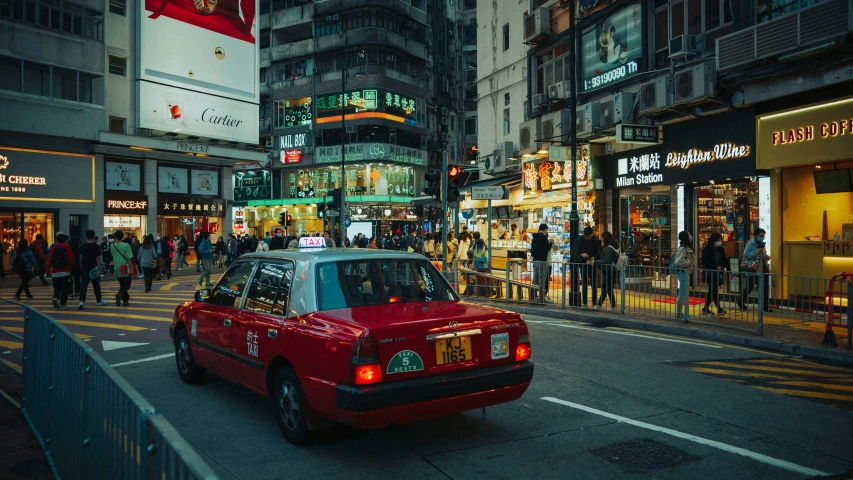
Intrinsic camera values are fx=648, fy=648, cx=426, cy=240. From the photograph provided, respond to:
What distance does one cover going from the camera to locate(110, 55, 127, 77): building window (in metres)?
32.3

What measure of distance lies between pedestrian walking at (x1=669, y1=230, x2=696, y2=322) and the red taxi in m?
7.59

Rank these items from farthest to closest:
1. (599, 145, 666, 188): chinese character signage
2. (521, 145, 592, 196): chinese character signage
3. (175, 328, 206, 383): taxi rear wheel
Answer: (521, 145, 592, 196): chinese character signage
(599, 145, 666, 188): chinese character signage
(175, 328, 206, 383): taxi rear wheel

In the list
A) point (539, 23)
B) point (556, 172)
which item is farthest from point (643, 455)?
point (539, 23)

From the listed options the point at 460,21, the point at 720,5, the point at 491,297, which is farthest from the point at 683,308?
the point at 460,21

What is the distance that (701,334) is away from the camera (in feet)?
37.2

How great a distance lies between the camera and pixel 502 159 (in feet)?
100

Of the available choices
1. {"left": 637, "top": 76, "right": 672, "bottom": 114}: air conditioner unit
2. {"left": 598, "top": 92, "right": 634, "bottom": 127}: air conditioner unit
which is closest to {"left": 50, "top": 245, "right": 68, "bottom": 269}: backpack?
{"left": 637, "top": 76, "right": 672, "bottom": 114}: air conditioner unit

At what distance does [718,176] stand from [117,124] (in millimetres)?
28596

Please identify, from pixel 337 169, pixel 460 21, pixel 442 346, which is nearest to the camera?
pixel 442 346

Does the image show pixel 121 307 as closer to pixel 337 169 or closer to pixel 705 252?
pixel 705 252

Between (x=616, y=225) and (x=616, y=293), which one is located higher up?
(x=616, y=225)

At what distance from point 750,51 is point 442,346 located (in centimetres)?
1265

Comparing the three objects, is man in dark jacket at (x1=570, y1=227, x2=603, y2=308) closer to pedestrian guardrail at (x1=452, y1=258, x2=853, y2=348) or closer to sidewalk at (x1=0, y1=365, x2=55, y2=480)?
pedestrian guardrail at (x1=452, y1=258, x2=853, y2=348)

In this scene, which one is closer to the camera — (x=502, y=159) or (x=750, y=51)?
(x=750, y=51)
